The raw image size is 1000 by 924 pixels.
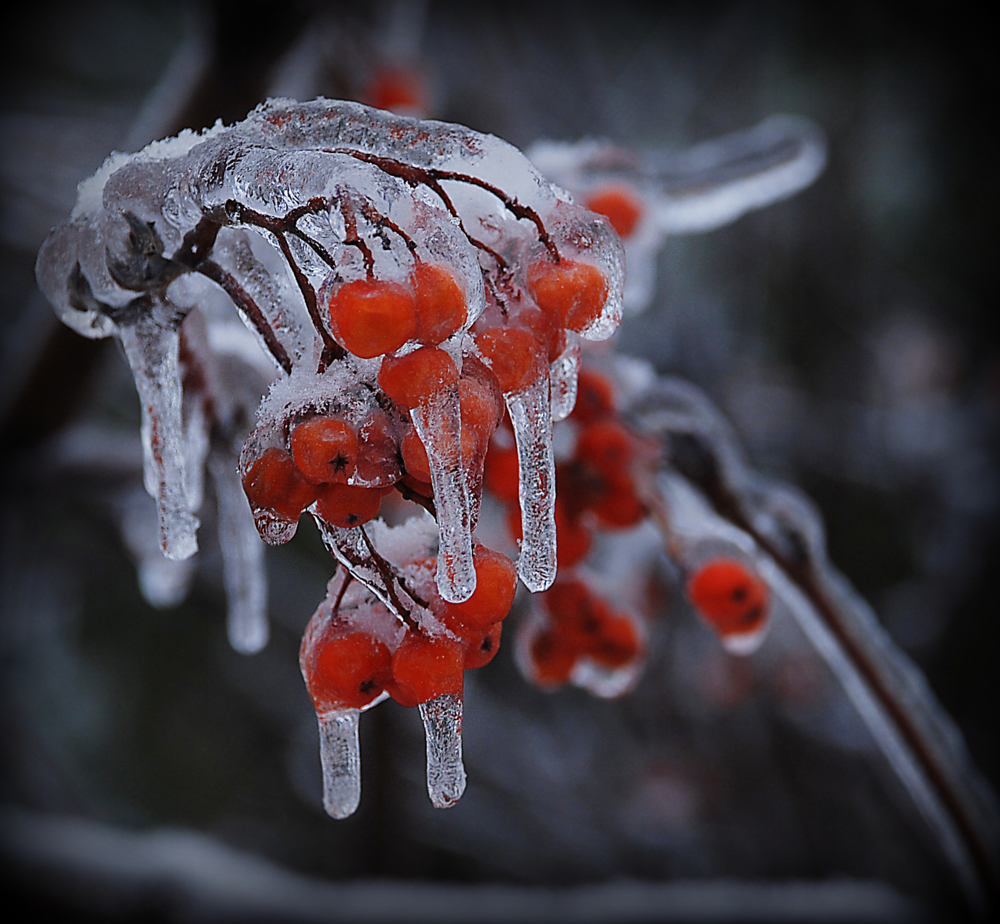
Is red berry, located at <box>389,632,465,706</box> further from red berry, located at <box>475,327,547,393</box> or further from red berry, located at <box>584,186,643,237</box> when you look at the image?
red berry, located at <box>584,186,643,237</box>

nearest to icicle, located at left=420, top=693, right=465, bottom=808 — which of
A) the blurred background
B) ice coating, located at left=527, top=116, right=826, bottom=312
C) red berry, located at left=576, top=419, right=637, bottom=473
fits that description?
red berry, located at left=576, top=419, right=637, bottom=473

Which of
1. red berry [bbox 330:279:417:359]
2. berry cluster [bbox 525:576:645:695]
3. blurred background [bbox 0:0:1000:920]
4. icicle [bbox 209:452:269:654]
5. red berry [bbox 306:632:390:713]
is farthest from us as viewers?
blurred background [bbox 0:0:1000:920]

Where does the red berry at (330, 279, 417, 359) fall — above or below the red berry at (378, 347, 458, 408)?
above

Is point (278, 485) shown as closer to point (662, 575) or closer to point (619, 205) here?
point (619, 205)

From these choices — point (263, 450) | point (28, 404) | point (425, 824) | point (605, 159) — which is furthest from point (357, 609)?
point (425, 824)

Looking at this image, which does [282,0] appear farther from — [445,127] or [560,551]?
[560,551]

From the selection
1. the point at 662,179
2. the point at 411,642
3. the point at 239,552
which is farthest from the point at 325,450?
the point at 662,179

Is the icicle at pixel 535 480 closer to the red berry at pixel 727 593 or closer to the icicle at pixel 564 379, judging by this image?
the icicle at pixel 564 379
